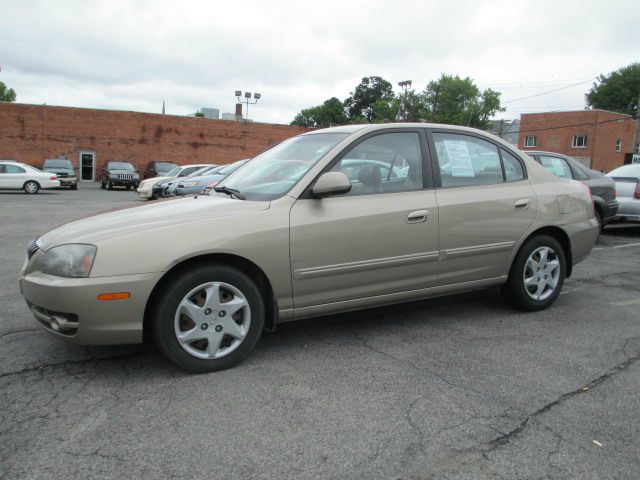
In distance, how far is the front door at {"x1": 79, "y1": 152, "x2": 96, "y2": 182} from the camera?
3225 cm

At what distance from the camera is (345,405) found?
2.89m

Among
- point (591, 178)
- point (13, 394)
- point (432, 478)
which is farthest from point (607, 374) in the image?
point (591, 178)

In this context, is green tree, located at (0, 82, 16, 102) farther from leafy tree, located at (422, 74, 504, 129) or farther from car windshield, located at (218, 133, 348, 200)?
car windshield, located at (218, 133, 348, 200)

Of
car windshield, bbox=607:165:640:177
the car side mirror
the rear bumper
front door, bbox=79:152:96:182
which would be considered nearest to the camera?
the car side mirror

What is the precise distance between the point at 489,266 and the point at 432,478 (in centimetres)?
247

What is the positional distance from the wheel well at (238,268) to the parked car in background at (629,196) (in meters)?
8.43

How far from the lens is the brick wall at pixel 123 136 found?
30.4 m

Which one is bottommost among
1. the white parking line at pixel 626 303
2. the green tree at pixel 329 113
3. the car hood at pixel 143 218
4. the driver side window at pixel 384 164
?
the white parking line at pixel 626 303

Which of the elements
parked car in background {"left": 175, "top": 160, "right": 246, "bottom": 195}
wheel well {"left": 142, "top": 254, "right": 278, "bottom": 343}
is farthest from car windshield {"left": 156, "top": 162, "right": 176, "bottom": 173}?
wheel well {"left": 142, "top": 254, "right": 278, "bottom": 343}

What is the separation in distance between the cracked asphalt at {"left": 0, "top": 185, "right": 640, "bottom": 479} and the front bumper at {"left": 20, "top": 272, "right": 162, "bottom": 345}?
1.01 ft

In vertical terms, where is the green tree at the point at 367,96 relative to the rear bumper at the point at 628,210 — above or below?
above

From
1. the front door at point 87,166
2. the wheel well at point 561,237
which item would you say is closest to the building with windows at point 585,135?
the front door at point 87,166

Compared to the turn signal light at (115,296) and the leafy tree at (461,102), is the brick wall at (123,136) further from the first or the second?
the leafy tree at (461,102)

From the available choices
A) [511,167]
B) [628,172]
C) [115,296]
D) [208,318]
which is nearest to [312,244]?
[208,318]
